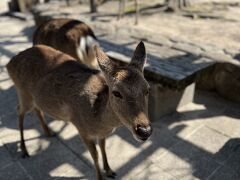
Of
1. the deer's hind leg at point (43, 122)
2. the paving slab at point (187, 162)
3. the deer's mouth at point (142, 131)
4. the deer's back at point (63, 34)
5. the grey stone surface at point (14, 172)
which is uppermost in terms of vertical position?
the deer's back at point (63, 34)

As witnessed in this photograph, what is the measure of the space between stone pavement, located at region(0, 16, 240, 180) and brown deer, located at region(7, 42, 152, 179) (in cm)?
26

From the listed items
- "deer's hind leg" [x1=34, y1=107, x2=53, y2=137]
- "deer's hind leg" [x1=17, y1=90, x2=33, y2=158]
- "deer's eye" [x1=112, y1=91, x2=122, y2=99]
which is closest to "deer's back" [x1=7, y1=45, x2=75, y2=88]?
"deer's hind leg" [x1=17, y1=90, x2=33, y2=158]

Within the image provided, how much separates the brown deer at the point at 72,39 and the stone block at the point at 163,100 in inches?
43.3

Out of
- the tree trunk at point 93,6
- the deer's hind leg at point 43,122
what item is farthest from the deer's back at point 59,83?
the tree trunk at point 93,6

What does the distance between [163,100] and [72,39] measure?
5.41 ft

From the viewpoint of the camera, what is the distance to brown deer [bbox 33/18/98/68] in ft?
15.7

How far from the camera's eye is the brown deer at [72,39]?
4.79 meters

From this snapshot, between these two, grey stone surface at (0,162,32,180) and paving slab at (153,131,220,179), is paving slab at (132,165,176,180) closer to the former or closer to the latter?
paving slab at (153,131,220,179)

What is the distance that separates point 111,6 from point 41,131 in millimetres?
6417

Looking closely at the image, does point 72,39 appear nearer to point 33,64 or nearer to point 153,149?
point 33,64

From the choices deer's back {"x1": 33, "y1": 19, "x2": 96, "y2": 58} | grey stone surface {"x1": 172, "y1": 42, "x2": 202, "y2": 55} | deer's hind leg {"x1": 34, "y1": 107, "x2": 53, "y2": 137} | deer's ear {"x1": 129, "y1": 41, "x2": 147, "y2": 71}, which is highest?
deer's ear {"x1": 129, "y1": 41, "x2": 147, "y2": 71}

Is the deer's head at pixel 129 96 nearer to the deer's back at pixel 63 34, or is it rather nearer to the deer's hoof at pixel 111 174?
the deer's hoof at pixel 111 174

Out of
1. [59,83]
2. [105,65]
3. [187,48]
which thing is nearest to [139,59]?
[105,65]

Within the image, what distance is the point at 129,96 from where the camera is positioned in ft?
8.57
